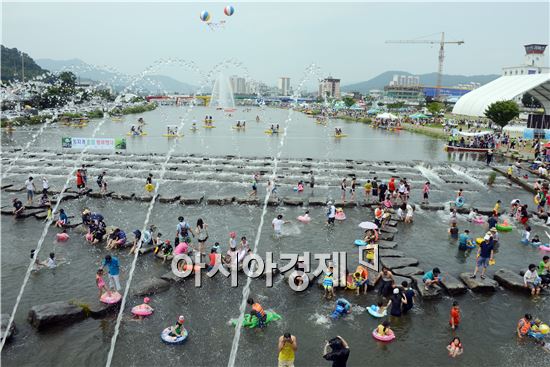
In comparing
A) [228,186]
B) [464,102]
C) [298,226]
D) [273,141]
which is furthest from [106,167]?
[464,102]

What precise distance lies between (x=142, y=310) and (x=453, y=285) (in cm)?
1205

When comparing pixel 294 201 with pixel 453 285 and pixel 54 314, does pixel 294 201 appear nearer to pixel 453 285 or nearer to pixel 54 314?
pixel 453 285

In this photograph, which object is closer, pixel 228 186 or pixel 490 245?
pixel 490 245

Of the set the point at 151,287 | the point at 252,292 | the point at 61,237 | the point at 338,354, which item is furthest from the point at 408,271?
the point at 61,237

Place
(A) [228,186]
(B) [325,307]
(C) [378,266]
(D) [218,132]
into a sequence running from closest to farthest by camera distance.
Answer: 1. (B) [325,307]
2. (C) [378,266]
3. (A) [228,186]
4. (D) [218,132]

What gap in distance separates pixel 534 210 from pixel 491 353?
65.4 ft

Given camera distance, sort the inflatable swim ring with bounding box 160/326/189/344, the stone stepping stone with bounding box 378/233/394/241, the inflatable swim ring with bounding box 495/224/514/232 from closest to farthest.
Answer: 1. the inflatable swim ring with bounding box 160/326/189/344
2. the stone stepping stone with bounding box 378/233/394/241
3. the inflatable swim ring with bounding box 495/224/514/232

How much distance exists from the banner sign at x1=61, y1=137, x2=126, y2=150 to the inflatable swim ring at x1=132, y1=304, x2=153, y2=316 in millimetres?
40501

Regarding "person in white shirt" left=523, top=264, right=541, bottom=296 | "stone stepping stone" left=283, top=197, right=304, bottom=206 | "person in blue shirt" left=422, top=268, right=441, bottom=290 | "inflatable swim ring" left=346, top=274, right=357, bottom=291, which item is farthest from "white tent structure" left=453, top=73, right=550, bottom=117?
"inflatable swim ring" left=346, top=274, right=357, bottom=291

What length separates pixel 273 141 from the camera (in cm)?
6462

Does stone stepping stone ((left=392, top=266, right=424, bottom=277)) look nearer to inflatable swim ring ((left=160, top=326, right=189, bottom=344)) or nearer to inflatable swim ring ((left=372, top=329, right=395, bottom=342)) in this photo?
inflatable swim ring ((left=372, top=329, right=395, bottom=342))

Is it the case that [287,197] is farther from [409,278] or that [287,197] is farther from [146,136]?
[146,136]

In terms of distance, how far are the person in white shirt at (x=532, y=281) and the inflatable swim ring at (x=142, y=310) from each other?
14.8 meters

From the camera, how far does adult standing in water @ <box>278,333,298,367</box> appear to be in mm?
10562
